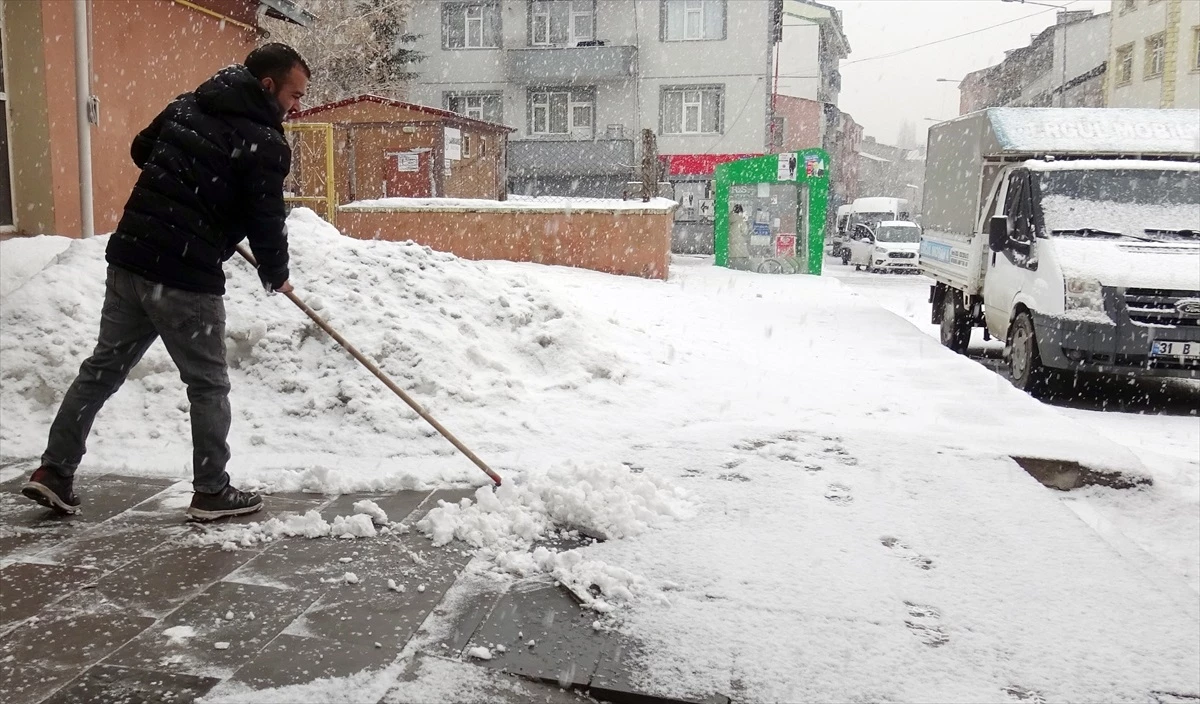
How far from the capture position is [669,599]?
3.16 metres

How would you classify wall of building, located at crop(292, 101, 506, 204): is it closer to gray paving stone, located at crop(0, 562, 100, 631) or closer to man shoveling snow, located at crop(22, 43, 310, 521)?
man shoveling snow, located at crop(22, 43, 310, 521)

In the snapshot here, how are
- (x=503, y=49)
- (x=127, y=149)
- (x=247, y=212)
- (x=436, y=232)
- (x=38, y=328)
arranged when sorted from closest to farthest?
(x=247, y=212) < (x=38, y=328) < (x=127, y=149) < (x=436, y=232) < (x=503, y=49)

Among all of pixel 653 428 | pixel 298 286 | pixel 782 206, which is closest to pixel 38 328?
pixel 298 286

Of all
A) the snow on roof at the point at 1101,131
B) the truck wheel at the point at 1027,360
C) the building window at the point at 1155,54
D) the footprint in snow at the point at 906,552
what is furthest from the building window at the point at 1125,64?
the footprint in snow at the point at 906,552

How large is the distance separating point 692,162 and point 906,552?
29618mm

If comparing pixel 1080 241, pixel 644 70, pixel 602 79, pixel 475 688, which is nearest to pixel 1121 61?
pixel 644 70

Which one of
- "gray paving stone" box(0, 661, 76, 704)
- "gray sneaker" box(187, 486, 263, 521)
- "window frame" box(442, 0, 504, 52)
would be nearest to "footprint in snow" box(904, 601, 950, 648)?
"gray paving stone" box(0, 661, 76, 704)

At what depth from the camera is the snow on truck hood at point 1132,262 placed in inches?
289

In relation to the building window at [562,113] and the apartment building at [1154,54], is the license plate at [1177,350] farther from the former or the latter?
the building window at [562,113]

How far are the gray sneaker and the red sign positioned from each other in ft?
96.6

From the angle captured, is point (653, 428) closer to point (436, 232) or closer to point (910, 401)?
point (910, 401)

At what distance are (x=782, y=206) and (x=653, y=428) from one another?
50.9 ft

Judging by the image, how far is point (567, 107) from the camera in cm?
3319

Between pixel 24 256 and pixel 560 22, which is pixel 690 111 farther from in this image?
pixel 24 256
